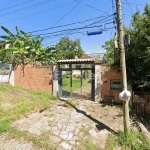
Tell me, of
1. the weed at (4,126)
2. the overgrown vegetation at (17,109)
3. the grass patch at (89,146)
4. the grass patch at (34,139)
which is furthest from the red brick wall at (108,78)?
the weed at (4,126)

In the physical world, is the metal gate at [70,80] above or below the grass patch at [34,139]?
above

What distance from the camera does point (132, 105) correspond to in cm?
1052

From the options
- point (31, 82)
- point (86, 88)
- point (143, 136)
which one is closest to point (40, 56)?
point (31, 82)

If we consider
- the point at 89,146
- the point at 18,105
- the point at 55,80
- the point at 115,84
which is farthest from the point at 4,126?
the point at 115,84

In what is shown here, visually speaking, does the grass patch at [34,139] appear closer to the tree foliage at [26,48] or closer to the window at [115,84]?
the window at [115,84]

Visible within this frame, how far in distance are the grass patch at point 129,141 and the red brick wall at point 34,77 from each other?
25.8 ft

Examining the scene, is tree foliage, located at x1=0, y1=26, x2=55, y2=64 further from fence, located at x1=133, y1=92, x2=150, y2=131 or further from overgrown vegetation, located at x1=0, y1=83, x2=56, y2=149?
fence, located at x1=133, y1=92, x2=150, y2=131

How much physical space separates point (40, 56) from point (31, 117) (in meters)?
9.52

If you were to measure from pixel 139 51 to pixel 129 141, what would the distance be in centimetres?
535

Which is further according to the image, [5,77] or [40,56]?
[40,56]

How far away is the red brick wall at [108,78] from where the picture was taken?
36.3 feet

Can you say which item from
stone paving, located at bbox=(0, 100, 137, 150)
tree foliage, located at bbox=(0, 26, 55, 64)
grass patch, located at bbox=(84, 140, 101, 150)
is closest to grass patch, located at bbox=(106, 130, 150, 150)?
stone paving, located at bbox=(0, 100, 137, 150)

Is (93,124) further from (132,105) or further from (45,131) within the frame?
(132,105)

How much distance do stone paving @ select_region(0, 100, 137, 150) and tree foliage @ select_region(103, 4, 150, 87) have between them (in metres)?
2.36
